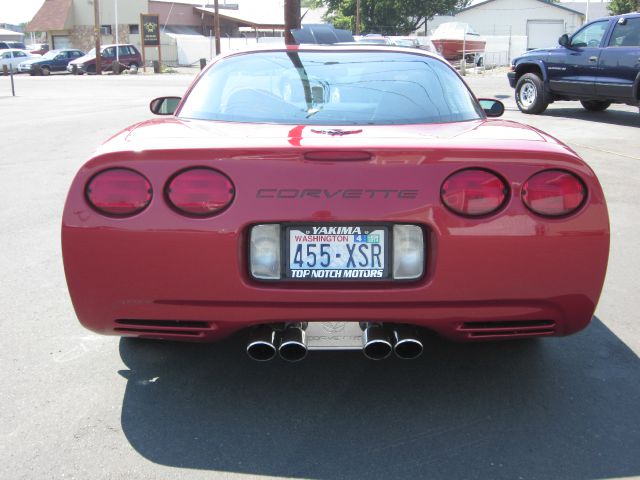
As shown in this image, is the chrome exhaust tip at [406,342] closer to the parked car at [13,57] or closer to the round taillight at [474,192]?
the round taillight at [474,192]

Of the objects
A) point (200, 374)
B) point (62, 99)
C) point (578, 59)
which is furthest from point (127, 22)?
point (200, 374)

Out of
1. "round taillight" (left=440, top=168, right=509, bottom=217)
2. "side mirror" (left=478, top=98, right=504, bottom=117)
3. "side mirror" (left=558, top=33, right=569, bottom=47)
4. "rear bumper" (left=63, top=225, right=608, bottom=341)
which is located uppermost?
"side mirror" (left=558, top=33, right=569, bottom=47)

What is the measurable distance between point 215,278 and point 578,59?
41.1 ft

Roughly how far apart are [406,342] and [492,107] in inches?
87.5

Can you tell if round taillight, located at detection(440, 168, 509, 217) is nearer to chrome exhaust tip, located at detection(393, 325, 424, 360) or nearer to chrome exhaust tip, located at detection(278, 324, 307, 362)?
chrome exhaust tip, located at detection(393, 325, 424, 360)

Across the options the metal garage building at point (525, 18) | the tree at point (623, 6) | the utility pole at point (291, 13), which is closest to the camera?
the utility pole at point (291, 13)

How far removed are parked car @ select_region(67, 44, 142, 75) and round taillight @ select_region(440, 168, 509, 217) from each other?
44685 mm

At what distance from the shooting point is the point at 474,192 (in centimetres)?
273

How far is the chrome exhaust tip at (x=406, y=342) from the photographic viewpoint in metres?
2.86

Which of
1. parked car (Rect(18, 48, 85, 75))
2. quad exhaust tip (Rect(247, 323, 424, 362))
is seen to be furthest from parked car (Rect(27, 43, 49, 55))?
quad exhaust tip (Rect(247, 323, 424, 362))

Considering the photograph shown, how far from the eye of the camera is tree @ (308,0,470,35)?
204 feet

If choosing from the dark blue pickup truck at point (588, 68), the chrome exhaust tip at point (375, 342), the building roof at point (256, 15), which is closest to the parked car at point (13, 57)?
the building roof at point (256, 15)

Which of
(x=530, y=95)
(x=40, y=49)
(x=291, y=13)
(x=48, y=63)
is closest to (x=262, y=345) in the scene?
(x=530, y=95)

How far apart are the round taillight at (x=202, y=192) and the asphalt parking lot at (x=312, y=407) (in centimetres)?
87
